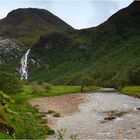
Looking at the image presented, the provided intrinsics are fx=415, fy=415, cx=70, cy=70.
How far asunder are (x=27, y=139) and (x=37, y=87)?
101412 millimetres

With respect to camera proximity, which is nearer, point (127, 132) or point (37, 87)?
point (127, 132)

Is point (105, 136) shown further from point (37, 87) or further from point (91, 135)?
point (37, 87)

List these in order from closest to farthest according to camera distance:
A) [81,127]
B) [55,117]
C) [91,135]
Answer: [91,135]
[81,127]
[55,117]

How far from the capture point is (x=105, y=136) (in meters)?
42.1

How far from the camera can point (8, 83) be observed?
91.8 m

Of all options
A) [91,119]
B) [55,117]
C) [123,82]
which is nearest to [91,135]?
[91,119]

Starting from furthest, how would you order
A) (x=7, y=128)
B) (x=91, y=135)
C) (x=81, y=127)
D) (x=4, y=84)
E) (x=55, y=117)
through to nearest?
(x=4, y=84), (x=55, y=117), (x=81, y=127), (x=91, y=135), (x=7, y=128)

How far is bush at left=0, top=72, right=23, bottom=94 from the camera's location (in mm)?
89625

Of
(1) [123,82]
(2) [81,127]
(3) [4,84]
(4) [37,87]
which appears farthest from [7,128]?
(1) [123,82]

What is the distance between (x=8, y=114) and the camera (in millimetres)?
53719

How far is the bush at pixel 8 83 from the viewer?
89.6m

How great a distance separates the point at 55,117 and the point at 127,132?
2203 centimetres

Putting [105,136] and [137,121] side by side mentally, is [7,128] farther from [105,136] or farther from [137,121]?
[137,121]

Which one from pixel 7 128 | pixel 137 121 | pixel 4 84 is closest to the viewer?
pixel 7 128
